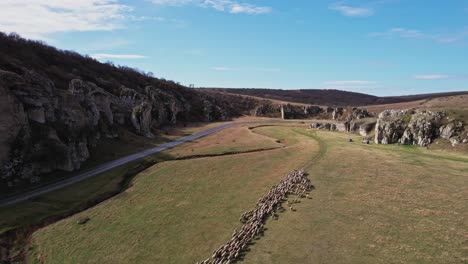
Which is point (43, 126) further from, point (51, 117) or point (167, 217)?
point (167, 217)

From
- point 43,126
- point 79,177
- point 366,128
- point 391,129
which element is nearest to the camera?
point 79,177

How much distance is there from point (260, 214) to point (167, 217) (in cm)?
1015

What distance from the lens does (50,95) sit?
55.8 metres

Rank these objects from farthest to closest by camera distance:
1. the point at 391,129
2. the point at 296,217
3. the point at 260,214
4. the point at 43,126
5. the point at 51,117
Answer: the point at 391,129, the point at 51,117, the point at 43,126, the point at 260,214, the point at 296,217

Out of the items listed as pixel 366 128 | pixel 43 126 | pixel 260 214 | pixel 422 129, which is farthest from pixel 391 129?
pixel 43 126

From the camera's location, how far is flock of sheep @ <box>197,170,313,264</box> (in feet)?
84.4

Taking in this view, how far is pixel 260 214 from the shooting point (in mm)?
32375

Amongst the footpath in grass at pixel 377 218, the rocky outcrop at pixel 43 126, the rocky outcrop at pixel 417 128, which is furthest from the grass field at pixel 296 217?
the rocky outcrop at pixel 43 126

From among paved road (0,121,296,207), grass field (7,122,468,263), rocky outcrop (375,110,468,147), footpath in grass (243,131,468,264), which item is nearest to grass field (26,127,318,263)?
grass field (7,122,468,263)

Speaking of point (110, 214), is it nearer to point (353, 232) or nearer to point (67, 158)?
point (67, 158)

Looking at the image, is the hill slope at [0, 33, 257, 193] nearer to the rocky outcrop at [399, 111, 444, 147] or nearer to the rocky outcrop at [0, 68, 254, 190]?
the rocky outcrop at [0, 68, 254, 190]

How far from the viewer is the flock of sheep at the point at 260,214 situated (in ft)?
84.4

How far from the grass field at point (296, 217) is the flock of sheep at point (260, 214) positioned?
1.00 metres

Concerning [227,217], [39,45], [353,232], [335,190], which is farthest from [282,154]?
[39,45]
